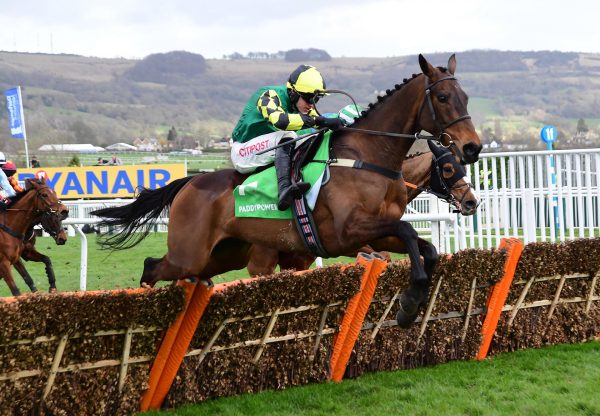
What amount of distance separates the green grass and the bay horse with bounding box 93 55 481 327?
445 millimetres

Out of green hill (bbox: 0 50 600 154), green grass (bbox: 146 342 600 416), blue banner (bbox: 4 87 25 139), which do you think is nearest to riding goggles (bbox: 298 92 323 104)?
green grass (bbox: 146 342 600 416)

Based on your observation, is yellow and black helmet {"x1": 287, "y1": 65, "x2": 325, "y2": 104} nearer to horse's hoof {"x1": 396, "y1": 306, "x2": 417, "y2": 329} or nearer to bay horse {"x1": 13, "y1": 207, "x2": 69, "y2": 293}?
horse's hoof {"x1": 396, "y1": 306, "x2": 417, "y2": 329}

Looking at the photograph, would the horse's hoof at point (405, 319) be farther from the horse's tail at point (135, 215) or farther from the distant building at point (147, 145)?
the distant building at point (147, 145)

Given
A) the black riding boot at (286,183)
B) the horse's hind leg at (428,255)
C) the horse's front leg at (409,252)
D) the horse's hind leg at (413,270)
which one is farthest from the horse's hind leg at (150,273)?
the horse's hind leg at (428,255)

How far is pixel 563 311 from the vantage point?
5777 millimetres

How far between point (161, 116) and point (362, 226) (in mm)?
85273

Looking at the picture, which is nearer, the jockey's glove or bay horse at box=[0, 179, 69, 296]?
the jockey's glove

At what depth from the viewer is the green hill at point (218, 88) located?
80188 mm

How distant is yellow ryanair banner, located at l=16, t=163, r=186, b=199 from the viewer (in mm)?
22688

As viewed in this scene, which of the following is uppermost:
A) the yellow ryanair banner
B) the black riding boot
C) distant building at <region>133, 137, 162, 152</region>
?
the black riding boot

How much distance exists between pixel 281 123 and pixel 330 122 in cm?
30

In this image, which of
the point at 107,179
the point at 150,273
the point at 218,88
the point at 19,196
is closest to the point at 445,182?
the point at 150,273

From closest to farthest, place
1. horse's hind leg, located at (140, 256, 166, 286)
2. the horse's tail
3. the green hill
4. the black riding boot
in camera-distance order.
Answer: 1. the black riding boot
2. horse's hind leg, located at (140, 256, 166, 286)
3. the horse's tail
4. the green hill

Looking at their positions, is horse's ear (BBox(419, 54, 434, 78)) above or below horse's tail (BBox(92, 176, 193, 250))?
above
